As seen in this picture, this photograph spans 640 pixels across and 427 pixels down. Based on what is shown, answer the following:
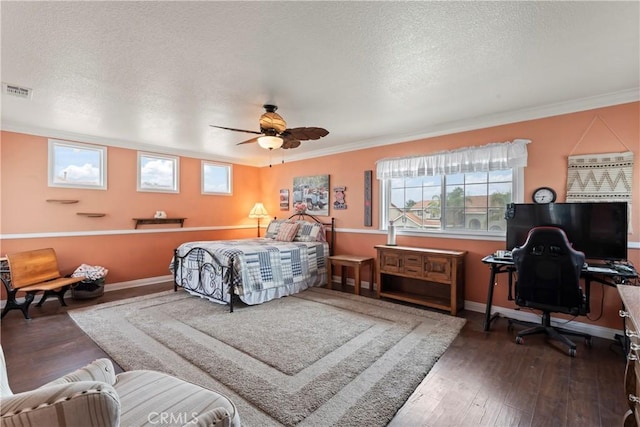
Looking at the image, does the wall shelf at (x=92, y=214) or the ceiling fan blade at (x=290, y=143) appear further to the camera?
the wall shelf at (x=92, y=214)

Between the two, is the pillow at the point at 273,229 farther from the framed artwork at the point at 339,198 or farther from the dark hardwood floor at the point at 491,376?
the dark hardwood floor at the point at 491,376

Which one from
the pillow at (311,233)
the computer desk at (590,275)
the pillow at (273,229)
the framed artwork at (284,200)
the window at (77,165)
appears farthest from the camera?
the framed artwork at (284,200)

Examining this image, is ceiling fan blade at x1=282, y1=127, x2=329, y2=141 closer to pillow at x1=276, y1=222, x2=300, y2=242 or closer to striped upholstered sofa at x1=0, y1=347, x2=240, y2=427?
pillow at x1=276, y1=222, x2=300, y2=242

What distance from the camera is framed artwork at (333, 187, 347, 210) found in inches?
207

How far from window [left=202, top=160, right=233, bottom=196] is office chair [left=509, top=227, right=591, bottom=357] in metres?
5.38

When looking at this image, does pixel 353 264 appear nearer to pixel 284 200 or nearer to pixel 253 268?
pixel 253 268

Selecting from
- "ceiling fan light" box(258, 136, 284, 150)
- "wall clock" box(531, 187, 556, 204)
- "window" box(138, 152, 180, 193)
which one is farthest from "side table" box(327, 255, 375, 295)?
"window" box(138, 152, 180, 193)

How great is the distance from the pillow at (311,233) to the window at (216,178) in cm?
208

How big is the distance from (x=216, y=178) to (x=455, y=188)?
467cm

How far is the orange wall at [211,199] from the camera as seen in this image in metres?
3.07

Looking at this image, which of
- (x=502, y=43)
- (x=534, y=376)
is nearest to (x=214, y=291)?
(x=534, y=376)

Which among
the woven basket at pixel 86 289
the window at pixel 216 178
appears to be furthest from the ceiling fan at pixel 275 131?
the woven basket at pixel 86 289

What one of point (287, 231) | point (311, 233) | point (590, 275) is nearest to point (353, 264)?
point (311, 233)

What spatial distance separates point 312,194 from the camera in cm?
572
